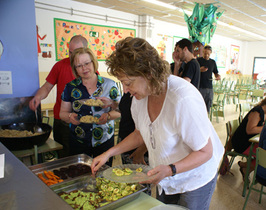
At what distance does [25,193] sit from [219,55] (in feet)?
39.6

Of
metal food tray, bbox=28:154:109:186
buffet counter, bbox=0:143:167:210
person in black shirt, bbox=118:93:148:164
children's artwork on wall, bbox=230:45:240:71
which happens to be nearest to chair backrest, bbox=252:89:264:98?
person in black shirt, bbox=118:93:148:164

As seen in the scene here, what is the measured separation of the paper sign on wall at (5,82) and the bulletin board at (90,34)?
9.60ft

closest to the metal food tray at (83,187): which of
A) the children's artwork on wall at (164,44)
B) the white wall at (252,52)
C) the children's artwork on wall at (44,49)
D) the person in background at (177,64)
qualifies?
the person in background at (177,64)

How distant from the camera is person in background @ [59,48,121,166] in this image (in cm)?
175

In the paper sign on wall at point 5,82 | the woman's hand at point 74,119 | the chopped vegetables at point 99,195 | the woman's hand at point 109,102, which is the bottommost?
the chopped vegetables at point 99,195

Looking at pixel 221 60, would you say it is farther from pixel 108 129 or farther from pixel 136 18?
pixel 108 129

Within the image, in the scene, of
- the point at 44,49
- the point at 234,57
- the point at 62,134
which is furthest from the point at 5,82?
the point at 234,57

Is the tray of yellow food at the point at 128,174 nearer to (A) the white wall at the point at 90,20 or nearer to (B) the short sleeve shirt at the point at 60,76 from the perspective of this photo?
(B) the short sleeve shirt at the point at 60,76

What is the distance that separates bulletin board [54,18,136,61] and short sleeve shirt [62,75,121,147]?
304 centimetres

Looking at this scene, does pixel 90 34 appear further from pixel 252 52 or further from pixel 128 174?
pixel 252 52

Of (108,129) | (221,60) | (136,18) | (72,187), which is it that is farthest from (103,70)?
(221,60)

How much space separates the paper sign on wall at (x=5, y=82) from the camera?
194 cm

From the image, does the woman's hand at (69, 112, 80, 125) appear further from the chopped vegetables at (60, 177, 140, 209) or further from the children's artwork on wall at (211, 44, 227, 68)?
the children's artwork on wall at (211, 44, 227, 68)

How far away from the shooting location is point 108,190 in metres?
1.13
